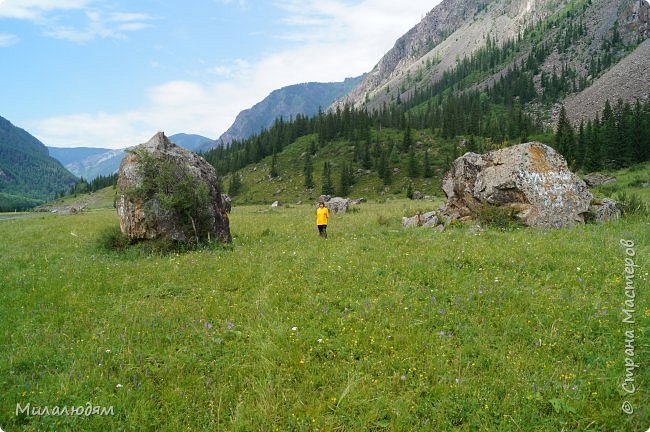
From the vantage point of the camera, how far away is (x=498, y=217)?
754 inches

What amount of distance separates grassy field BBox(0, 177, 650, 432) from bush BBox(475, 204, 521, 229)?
6.09 metres

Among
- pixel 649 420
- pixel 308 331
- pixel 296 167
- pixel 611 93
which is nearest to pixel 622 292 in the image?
pixel 649 420

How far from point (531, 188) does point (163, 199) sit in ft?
65.3

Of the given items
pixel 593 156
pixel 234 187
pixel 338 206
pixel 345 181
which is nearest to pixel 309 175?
pixel 345 181

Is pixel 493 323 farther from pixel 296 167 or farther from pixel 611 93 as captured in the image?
pixel 611 93

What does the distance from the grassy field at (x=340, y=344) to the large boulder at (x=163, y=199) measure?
5.12 m

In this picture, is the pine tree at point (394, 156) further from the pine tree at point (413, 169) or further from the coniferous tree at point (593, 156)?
the coniferous tree at point (593, 156)

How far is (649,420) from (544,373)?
1416 millimetres

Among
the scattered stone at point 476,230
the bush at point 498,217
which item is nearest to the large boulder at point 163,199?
the scattered stone at point 476,230

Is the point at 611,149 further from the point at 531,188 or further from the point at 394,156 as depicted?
the point at 531,188

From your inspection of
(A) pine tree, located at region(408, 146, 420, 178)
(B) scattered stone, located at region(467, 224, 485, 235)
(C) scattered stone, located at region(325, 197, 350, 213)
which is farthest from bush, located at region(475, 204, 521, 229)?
(A) pine tree, located at region(408, 146, 420, 178)

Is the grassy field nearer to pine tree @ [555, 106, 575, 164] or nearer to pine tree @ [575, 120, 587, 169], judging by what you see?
pine tree @ [575, 120, 587, 169]

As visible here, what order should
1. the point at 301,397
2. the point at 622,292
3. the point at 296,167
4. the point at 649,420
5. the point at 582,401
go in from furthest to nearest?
1. the point at 296,167
2. the point at 622,292
3. the point at 301,397
4. the point at 582,401
5. the point at 649,420

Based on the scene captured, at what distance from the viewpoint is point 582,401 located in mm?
5500
